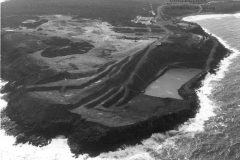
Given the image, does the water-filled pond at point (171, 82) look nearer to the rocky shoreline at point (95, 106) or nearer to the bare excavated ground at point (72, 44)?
the rocky shoreline at point (95, 106)

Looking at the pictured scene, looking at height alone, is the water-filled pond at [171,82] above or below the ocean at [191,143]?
above

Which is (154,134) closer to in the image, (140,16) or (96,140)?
(96,140)

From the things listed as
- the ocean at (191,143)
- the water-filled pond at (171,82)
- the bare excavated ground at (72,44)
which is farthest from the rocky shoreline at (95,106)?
the bare excavated ground at (72,44)

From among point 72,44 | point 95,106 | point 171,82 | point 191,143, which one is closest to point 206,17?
point 72,44

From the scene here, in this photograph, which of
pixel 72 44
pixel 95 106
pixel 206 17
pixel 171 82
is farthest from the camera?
pixel 206 17

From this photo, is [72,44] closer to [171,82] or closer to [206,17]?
[171,82]

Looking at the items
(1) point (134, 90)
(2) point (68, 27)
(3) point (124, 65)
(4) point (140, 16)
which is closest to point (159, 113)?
(1) point (134, 90)

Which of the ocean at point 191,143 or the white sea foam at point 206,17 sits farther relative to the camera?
the white sea foam at point 206,17
